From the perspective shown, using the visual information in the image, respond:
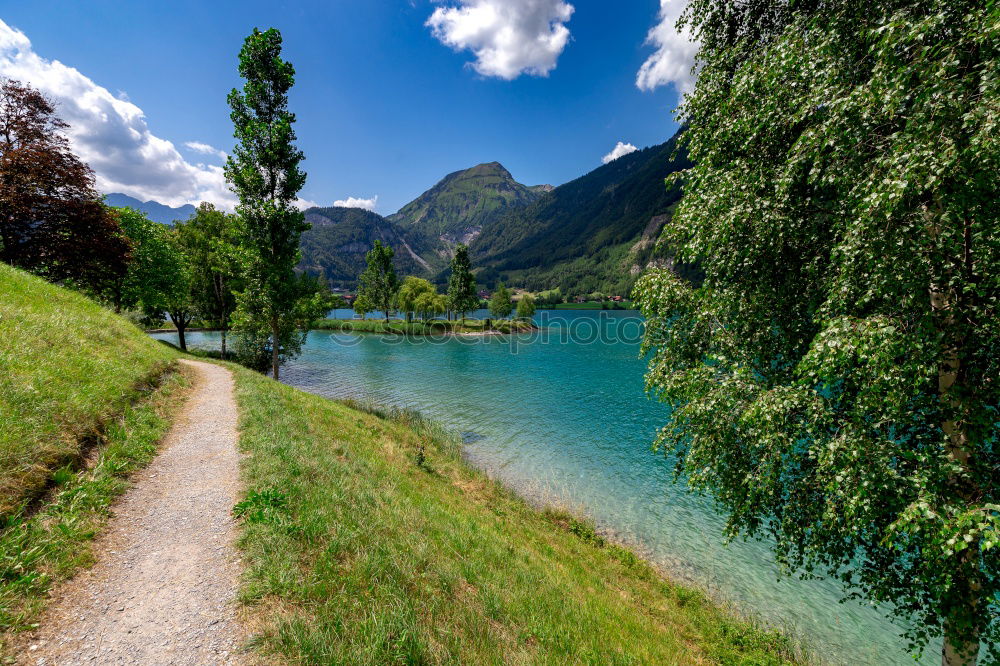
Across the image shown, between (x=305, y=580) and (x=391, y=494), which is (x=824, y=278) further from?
(x=391, y=494)

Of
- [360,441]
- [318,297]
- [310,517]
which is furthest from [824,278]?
[318,297]

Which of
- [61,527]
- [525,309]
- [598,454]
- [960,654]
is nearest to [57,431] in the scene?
[61,527]

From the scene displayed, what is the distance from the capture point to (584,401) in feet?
118

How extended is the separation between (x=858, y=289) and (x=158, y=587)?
13246 mm

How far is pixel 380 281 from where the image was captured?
323 ft

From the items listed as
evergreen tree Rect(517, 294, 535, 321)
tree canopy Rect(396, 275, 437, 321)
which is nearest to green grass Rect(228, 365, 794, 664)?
tree canopy Rect(396, 275, 437, 321)

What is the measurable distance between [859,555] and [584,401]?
22.8 m

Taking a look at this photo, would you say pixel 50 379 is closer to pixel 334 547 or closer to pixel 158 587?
pixel 158 587

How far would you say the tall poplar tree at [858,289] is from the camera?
5.22 meters

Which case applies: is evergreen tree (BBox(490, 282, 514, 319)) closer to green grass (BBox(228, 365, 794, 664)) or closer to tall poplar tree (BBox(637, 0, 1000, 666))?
green grass (BBox(228, 365, 794, 664))

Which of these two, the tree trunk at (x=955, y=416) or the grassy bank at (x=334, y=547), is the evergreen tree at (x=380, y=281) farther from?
the tree trunk at (x=955, y=416)

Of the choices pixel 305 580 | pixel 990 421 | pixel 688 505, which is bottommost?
pixel 688 505

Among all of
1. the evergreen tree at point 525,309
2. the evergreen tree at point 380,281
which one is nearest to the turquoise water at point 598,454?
the evergreen tree at point 380,281

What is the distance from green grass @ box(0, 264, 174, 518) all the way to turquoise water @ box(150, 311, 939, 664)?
17062 millimetres
